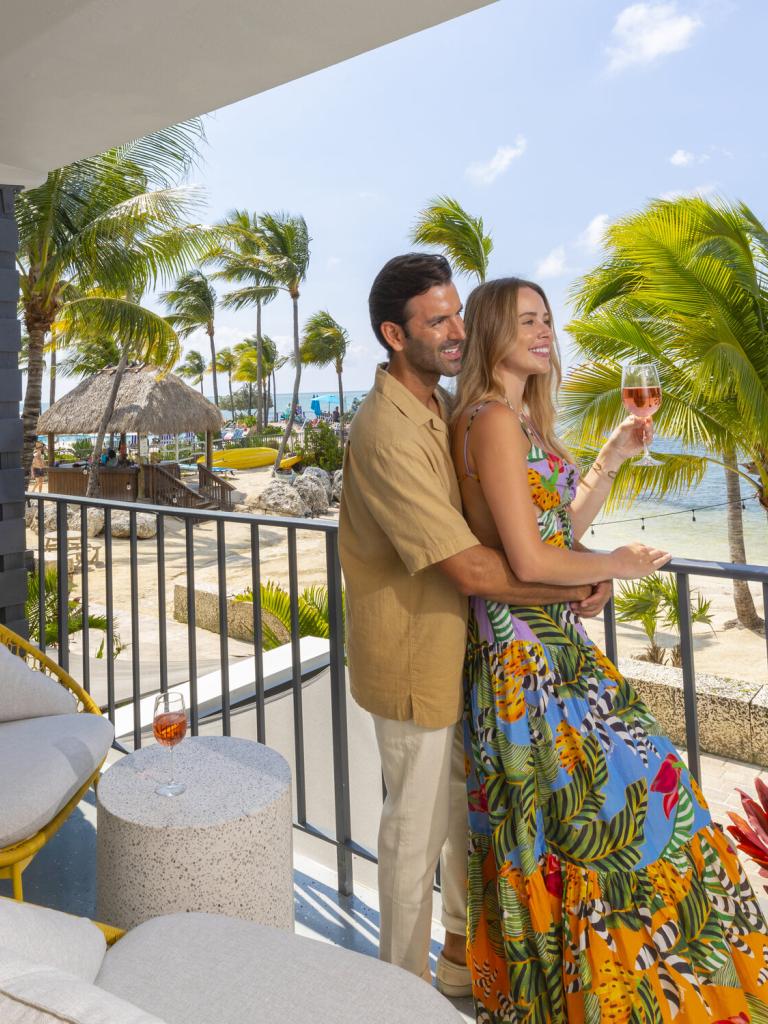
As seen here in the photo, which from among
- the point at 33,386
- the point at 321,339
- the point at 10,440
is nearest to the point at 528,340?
the point at 10,440

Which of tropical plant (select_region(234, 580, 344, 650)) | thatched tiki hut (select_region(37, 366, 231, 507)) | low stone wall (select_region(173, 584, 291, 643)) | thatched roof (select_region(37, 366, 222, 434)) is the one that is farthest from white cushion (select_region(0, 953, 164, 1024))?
thatched roof (select_region(37, 366, 222, 434))

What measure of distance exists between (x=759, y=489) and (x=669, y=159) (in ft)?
222

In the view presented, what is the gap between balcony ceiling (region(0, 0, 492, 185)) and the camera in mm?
2072

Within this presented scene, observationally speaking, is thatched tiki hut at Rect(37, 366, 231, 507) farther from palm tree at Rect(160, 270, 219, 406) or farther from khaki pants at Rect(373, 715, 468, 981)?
khaki pants at Rect(373, 715, 468, 981)

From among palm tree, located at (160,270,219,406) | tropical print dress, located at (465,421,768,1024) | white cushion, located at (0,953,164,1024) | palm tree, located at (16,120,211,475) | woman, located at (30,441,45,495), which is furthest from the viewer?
palm tree, located at (160,270,219,406)

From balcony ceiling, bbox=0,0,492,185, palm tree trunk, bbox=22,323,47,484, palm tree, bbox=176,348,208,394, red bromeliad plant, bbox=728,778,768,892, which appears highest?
palm tree, bbox=176,348,208,394

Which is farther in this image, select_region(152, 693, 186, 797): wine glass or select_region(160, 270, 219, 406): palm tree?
select_region(160, 270, 219, 406): palm tree

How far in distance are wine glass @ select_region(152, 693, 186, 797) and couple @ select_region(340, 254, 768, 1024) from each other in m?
0.41

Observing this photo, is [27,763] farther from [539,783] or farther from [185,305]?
[185,305]

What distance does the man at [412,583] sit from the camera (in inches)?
58.7

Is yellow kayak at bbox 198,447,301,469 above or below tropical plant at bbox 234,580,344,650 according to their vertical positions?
above

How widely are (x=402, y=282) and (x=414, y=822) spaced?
1.10 m

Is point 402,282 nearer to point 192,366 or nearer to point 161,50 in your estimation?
point 161,50

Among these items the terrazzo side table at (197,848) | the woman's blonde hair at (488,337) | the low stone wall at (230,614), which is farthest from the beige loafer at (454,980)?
the low stone wall at (230,614)
